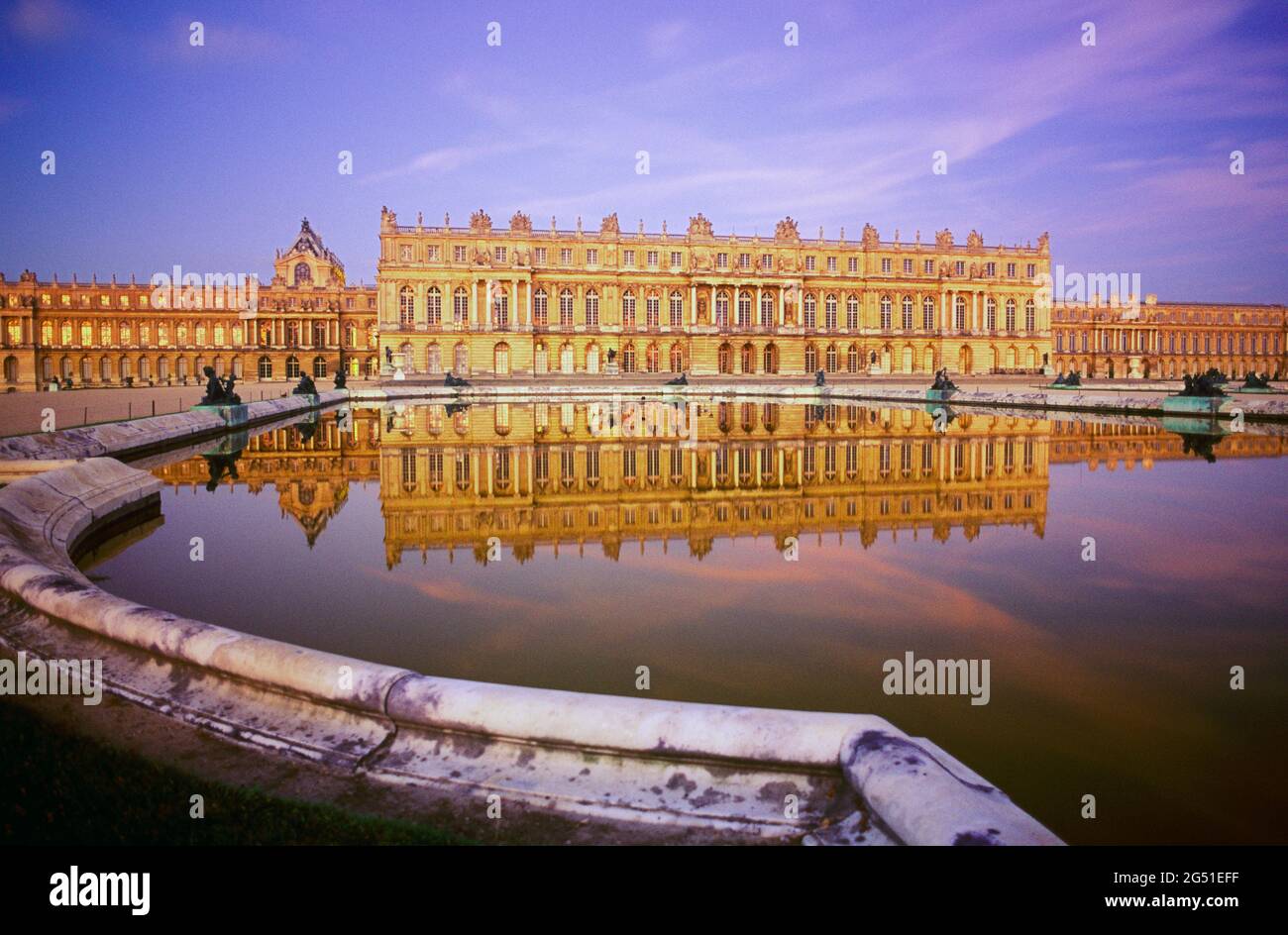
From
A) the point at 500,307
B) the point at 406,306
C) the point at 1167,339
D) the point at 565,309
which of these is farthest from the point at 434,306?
the point at 1167,339

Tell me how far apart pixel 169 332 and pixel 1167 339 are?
101938 millimetres

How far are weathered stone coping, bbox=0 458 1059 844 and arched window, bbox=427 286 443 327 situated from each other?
202 ft

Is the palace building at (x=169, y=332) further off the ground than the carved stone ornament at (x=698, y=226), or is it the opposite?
the carved stone ornament at (x=698, y=226)

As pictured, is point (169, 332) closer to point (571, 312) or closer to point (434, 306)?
point (434, 306)

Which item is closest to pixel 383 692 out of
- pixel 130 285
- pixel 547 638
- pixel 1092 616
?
pixel 547 638

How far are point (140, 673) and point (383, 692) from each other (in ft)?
4.91

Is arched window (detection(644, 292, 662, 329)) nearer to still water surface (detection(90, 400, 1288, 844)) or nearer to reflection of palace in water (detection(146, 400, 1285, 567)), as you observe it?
reflection of palace in water (detection(146, 400, 1285, 567))

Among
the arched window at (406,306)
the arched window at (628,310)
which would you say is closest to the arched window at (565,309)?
the arched window at (628,310)

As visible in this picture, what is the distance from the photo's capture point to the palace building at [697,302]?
209 feet

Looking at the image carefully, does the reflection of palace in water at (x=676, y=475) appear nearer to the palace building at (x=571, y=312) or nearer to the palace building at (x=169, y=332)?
the palace building at (x=571, y=312)

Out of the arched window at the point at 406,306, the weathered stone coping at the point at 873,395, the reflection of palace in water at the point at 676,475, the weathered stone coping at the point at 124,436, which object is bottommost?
the reflection of palace in water at the point at 676,475

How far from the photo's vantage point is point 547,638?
5188mm

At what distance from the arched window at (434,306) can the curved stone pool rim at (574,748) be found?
202 feet

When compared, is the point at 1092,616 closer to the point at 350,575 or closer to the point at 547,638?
the point at 547,638
